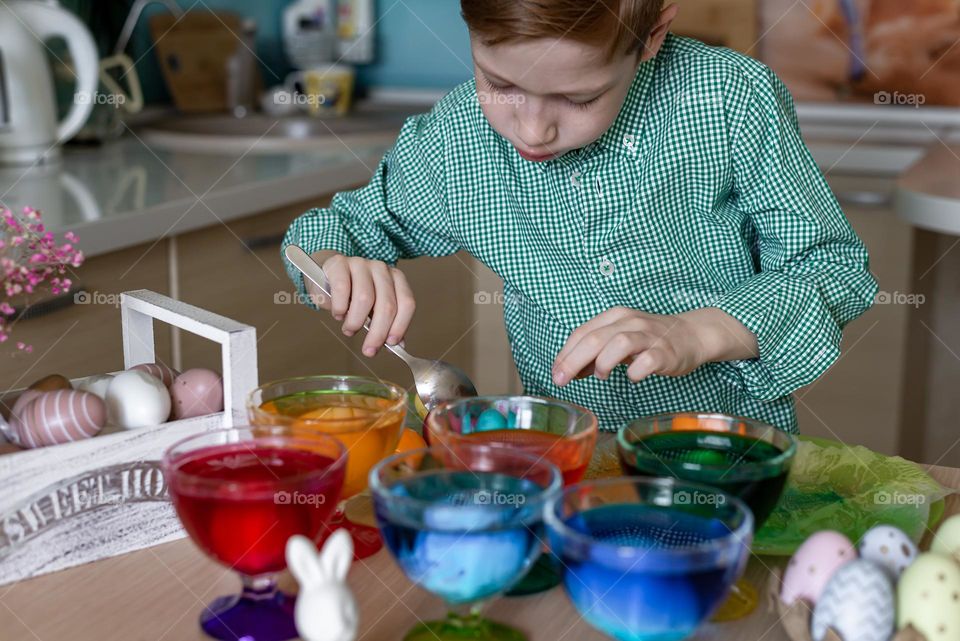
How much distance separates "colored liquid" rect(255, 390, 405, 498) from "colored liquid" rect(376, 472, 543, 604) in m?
0.12

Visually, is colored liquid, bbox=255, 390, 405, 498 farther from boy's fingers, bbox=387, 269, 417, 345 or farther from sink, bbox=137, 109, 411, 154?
sink, bbox=137, 109, 411, 154

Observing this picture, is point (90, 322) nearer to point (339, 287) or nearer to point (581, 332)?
point (339, 287)

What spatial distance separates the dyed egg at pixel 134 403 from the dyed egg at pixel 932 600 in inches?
19.9

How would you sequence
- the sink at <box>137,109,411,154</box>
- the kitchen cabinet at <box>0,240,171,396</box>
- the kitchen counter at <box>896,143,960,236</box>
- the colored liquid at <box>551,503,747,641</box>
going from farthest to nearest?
the sink at <box>137,109,411,154</box>, the kitchen counter at <box>896,143,960,236</box>, the kitchen cabinet at <box>0,240,171,396</box>, the colored liquid at <box>551,503,747,641</box>

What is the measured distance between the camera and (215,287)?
5.84 feet

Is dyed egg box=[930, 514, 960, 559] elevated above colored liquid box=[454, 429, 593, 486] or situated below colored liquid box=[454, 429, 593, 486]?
below

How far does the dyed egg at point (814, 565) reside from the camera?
0.64 metres

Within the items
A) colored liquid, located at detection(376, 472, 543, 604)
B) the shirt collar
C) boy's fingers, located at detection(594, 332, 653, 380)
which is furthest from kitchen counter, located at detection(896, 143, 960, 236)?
colored liquid, located at detection(376, 472, 543, 604)

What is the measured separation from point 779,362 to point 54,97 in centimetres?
149

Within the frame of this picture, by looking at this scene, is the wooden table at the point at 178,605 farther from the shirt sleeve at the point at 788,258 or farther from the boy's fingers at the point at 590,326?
the shirt sleeve at the point at 788,258

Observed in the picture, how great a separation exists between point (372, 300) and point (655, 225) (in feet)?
1.18

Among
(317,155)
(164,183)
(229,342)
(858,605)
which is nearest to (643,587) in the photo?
(858,605)

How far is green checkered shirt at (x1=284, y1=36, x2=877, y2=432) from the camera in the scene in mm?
1076

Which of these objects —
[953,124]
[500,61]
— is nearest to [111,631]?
[500,61]
